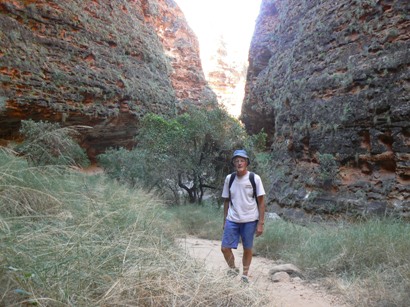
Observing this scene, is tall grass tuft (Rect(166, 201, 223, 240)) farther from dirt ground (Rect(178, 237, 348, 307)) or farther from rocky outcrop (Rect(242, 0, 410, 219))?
dirt ground (Rect(178, 237, 348, 307))

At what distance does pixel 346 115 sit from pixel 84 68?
29.2ft

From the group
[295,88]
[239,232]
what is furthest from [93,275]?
[295,88]

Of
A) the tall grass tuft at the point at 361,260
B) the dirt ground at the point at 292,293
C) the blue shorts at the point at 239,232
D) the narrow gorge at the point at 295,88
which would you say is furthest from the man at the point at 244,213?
the narrow gorge at the point at 295,88

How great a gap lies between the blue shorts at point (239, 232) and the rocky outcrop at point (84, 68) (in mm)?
8204

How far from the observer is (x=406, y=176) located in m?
6.80

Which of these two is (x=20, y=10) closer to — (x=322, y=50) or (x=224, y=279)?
(x=322, y=50)

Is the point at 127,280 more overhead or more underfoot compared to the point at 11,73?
more underfoot

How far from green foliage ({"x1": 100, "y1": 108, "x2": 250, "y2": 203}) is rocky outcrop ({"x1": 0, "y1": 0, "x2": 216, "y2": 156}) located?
171 cm

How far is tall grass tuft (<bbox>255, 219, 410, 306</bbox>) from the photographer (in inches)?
137

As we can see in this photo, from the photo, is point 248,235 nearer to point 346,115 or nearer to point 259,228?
point 259,228

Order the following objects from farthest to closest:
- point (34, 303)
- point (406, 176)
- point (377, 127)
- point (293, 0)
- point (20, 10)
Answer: point (293, 0)
point (20, 10)
point (377, 127)
point (406, 176)
point (34, 303)

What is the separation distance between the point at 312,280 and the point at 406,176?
3.57 meters

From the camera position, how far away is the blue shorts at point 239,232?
4.09 metres

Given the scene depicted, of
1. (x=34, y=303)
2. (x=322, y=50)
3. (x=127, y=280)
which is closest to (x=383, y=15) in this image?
(x=322, y=50)
